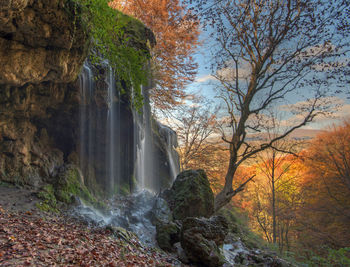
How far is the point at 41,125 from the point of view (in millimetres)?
7574

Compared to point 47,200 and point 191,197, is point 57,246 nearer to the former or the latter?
point 47,200

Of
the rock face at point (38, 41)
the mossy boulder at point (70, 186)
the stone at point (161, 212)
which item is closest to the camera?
the rock face at point (38, 41)

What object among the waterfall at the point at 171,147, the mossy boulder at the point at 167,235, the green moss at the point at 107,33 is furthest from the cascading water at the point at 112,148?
the waterfall at the point at 171,147

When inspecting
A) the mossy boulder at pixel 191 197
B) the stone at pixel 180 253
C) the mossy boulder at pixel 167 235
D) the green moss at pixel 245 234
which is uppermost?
the mossy boulder at pixel 191 197

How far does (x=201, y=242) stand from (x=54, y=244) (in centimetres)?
292

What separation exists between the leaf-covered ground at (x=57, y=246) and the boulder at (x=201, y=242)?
524mm

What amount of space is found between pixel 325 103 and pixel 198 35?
38.9 feet

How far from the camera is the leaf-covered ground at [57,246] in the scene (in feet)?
8.46

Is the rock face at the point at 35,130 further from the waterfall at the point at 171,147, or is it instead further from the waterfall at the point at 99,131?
the waterfall at the point at 171,147

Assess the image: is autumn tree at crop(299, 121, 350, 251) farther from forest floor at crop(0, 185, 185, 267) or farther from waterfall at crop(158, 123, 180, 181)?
forest floor at crop(0, 185, 185, 267)

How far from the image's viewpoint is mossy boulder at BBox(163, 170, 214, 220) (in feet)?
23.6

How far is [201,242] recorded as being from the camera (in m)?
4.65

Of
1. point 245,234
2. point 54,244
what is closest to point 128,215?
point 54,244

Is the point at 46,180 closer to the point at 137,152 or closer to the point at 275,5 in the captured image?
the point at 137,152
